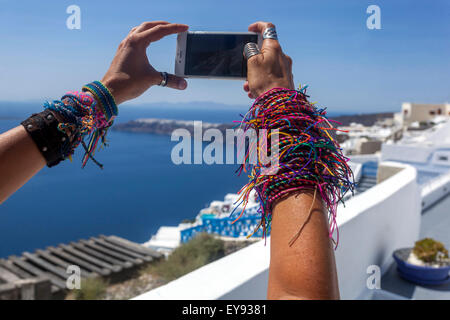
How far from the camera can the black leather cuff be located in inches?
18.5

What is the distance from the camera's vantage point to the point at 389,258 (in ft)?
8.73

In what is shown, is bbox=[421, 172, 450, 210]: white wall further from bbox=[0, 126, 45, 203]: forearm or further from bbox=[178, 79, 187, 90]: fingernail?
bbox=[0, 126, 45, 203]: forearm

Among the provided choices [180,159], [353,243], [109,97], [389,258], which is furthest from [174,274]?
[109,97]

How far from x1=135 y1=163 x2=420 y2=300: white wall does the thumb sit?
2.05 feet

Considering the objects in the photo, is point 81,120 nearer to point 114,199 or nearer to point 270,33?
point 270,33

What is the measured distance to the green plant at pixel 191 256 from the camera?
6.35 m

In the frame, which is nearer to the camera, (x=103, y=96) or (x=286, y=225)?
(x=286, y=225)

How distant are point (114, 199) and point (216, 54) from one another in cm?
3976

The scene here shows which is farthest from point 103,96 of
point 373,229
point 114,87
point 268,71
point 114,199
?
point 114,199

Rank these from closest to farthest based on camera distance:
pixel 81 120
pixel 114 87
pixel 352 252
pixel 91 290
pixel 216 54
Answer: pixel 81 120 < pixel 114 87 < pixel 216 54 < pixel 352 252 < pixel 91 290

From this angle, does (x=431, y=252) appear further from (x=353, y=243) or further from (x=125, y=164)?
(x=125, y=164)

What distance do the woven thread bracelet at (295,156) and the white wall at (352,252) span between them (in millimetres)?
699

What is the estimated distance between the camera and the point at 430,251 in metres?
2.47

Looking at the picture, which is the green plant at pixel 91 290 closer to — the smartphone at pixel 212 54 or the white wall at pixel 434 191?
the white wall at pixel 434 191
